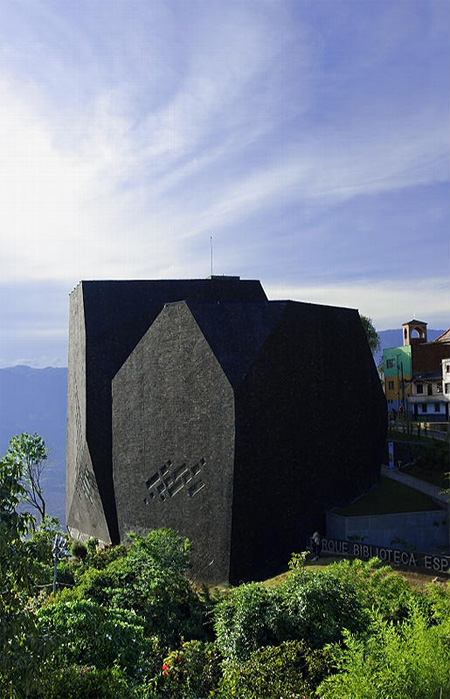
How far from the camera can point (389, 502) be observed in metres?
27.4

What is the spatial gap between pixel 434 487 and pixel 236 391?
1299 centimetres

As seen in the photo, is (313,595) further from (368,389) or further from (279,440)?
(368,389)

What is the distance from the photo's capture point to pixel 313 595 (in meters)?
12.8

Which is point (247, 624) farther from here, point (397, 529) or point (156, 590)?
point (397, 529)

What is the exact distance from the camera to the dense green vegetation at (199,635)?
25.2 ft

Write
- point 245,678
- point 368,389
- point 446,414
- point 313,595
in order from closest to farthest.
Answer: point 245,678
point 313,595
point 368,389
point 446,414

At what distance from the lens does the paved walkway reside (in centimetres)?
2792

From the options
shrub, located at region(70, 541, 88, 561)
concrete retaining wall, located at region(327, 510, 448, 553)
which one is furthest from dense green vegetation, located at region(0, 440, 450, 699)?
shrub, located at region(70, 541, 88, 561)

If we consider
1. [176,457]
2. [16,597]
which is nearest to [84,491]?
[176,457]

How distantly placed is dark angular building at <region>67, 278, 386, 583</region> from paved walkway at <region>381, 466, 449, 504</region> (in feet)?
7.20

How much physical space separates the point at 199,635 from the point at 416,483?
59.6 ft

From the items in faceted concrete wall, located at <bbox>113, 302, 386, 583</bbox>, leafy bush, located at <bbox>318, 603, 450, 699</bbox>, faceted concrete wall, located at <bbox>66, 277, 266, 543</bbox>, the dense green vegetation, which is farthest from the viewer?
faceted concrete wall, located at <bbox>66, 277, 266, 543</bbox>

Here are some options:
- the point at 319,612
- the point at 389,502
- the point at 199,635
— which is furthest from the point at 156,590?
the point at 389,502

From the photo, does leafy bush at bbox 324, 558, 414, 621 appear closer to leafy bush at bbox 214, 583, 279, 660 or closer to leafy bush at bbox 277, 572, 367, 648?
leafy bush at bbox 277, 572, 367, 648
